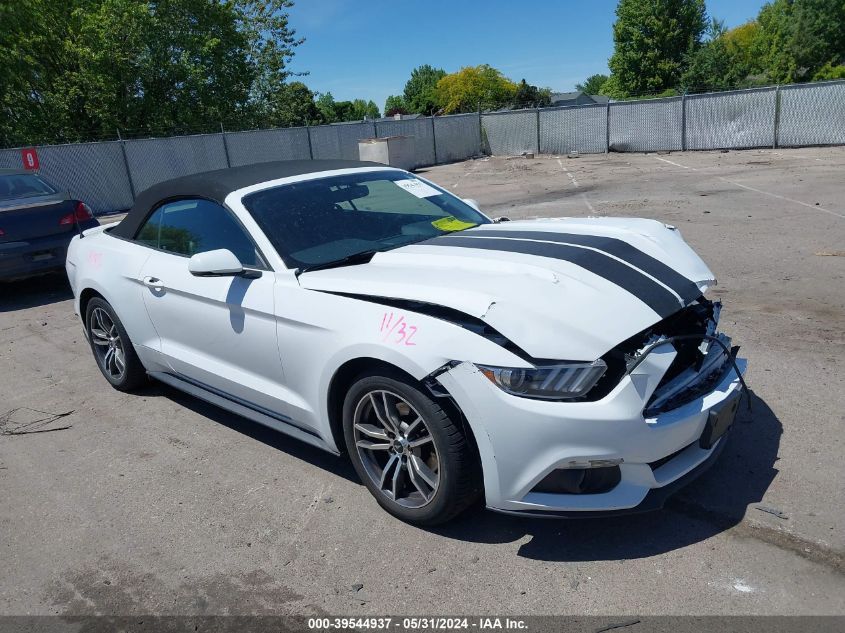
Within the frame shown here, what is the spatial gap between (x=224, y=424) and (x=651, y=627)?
299 cm

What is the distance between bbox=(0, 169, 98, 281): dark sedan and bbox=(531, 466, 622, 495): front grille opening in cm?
758

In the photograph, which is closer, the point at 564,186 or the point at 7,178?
the point at 7,178

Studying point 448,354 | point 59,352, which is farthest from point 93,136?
point 448,354

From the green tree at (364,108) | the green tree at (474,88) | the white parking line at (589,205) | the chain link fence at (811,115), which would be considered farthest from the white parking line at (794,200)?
the green tree at (364,108)

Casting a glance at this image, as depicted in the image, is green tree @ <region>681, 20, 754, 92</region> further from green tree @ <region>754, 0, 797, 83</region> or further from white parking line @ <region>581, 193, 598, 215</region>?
white parking line @ <region>581, 193, 598, 215</region>

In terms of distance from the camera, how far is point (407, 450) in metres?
2.98

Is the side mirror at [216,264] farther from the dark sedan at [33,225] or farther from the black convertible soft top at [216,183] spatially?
the dark sedan at [33,225]

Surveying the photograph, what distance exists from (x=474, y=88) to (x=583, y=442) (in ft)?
366

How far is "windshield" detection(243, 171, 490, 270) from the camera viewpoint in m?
3.64

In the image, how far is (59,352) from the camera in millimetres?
6188

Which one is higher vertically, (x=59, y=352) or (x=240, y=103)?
(x=240, y=103)

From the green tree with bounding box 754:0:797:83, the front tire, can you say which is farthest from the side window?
the green tree with bounding box 754:0:797:83

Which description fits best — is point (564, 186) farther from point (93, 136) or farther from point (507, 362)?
point (93, 136)

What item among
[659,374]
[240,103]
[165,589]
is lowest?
[165,589]
